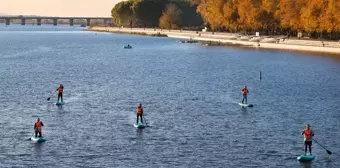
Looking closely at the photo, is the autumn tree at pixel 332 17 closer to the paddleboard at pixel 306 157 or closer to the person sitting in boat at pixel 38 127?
the paddleboard at pixel 306 157

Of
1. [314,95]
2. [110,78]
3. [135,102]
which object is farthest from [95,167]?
[110,78]

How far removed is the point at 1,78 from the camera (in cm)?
11862

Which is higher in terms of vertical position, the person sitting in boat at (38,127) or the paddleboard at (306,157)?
the person sitting in boat at (38,127)

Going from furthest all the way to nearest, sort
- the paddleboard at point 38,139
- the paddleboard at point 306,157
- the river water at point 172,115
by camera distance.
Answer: the paddleboard at point 38,139
the river water at point 172,115
the paddleboard at point 306,157

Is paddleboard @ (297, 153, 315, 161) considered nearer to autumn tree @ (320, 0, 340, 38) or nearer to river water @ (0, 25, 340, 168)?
river water @ (0, 25, 340, 168)

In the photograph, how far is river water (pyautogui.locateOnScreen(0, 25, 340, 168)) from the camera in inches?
2215

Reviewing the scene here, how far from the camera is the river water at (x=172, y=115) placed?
56250 millimetres

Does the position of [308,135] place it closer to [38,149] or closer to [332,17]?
[38,149]

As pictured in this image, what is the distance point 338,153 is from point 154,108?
27357 mm

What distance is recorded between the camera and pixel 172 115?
7544 cm

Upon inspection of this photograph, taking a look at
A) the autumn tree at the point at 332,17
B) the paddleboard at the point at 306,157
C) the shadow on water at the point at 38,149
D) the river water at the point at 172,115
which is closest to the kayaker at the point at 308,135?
the paddleboard at the point at 306,157

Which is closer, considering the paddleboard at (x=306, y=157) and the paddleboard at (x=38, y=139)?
the paddleboard at (x=306, y=157)

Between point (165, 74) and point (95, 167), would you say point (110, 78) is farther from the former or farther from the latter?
point (95, 167)

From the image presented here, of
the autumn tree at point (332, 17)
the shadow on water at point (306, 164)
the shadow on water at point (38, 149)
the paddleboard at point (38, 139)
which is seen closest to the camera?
the shadow on water at point (306, 164)
